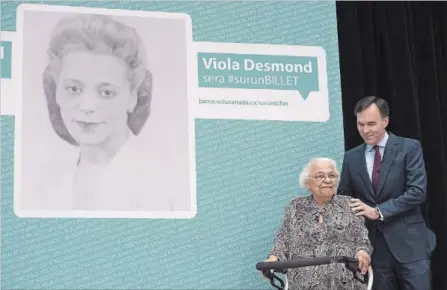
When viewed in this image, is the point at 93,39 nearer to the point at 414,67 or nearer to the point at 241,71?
the point at 241,71

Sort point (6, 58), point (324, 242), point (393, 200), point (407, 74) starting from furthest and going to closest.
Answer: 1. point (407, 74)
2. point (6, 58)
3. point (393, 200)
4. point (324, 242)

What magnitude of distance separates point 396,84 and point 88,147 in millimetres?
2042

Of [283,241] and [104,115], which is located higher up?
[104,115]

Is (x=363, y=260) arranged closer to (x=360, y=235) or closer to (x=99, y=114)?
(x=360, y=235)

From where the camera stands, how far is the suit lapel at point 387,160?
15.7 feet

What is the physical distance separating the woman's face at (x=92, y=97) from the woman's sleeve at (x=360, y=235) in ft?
4.84

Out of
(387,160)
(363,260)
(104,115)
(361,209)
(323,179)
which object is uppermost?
(104,115)

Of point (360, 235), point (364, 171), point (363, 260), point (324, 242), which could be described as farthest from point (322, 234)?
point (364, 171)

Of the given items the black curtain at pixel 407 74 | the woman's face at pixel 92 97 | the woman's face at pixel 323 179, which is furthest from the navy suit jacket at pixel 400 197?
the woman's face at pixel 92 97

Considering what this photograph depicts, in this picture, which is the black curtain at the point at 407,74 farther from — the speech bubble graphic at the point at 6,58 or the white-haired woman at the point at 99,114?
the speech bubble graphic at the point at 6,58

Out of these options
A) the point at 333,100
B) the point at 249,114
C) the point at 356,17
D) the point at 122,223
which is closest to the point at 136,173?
the point at 122,223

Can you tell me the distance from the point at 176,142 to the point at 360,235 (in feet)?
4.13

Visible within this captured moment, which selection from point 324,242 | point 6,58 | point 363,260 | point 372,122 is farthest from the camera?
point 6,58

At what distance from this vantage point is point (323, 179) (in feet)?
14.7
